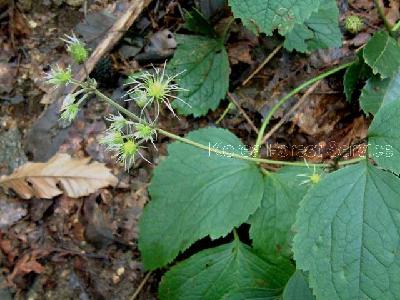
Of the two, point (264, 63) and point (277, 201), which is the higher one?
point (264, 63)

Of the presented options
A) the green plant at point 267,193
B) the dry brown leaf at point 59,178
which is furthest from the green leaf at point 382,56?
the dry brown leaf at point 59,178

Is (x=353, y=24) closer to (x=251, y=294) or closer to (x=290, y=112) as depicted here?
(x=290, y=112)

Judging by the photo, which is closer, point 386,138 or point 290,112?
point 386,138

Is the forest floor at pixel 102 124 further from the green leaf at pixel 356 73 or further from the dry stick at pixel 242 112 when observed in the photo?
the green leaf at pixel 356 73

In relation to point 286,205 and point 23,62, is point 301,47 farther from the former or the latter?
point 23,62

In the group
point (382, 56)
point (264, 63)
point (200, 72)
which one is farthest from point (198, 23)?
point (382, 56)

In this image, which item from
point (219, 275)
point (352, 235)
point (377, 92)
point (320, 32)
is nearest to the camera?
point (352, 235)

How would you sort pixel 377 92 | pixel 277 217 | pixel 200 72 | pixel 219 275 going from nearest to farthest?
pixel 277 217 < pixel 219 275 < pixel 377 92 < pixel 200 72

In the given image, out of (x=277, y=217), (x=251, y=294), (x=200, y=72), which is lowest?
(x=251, y=294)
